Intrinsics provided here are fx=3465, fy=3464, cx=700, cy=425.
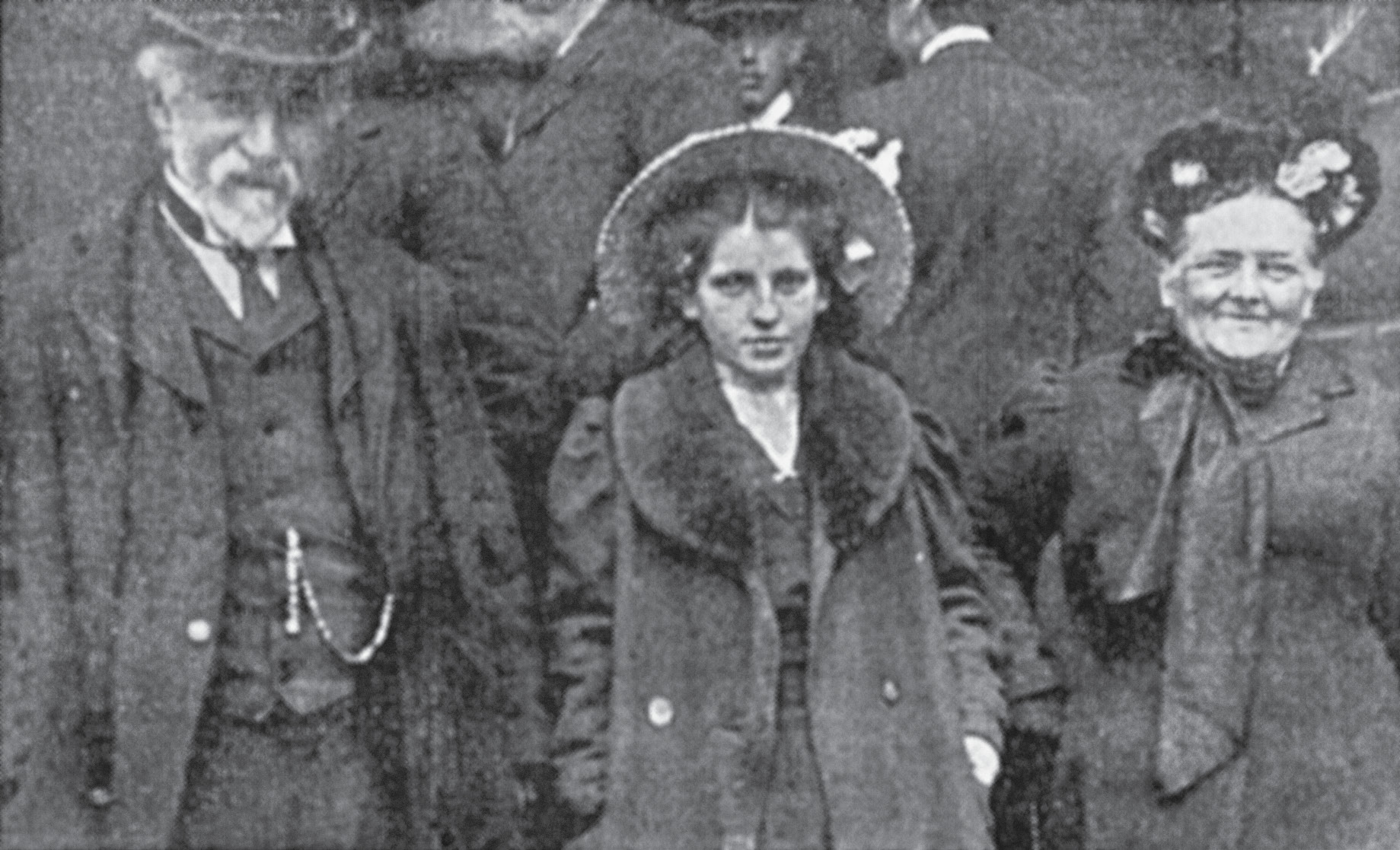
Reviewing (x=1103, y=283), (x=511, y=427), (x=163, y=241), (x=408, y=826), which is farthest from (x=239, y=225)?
(x=1103, y=283)

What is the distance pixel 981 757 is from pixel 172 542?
1125mm

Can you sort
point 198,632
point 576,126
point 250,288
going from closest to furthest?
point 198,632, point 250,288, point 576,126

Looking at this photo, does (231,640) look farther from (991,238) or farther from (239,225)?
A: (991,238)

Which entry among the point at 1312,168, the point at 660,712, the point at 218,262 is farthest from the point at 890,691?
the point at 218,262

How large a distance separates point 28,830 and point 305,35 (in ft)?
3.73

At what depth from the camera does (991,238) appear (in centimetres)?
507

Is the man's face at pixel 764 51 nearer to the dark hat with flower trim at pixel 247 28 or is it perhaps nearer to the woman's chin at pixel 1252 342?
the dark hat with flower trim at pixel 247 28

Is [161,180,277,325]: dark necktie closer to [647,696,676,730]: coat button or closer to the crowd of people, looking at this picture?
the crowd of people

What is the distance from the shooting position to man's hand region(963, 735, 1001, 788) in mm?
4691

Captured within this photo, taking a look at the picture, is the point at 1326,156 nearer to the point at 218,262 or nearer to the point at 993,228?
the point at 993,228

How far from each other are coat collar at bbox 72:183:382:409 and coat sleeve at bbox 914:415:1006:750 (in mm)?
795

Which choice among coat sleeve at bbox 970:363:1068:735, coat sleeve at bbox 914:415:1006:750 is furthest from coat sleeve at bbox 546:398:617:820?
coat sleeve at bbox 970:363:1068:735

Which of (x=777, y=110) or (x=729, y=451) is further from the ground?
(x=777, y=110)

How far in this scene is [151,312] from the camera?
4.58m
